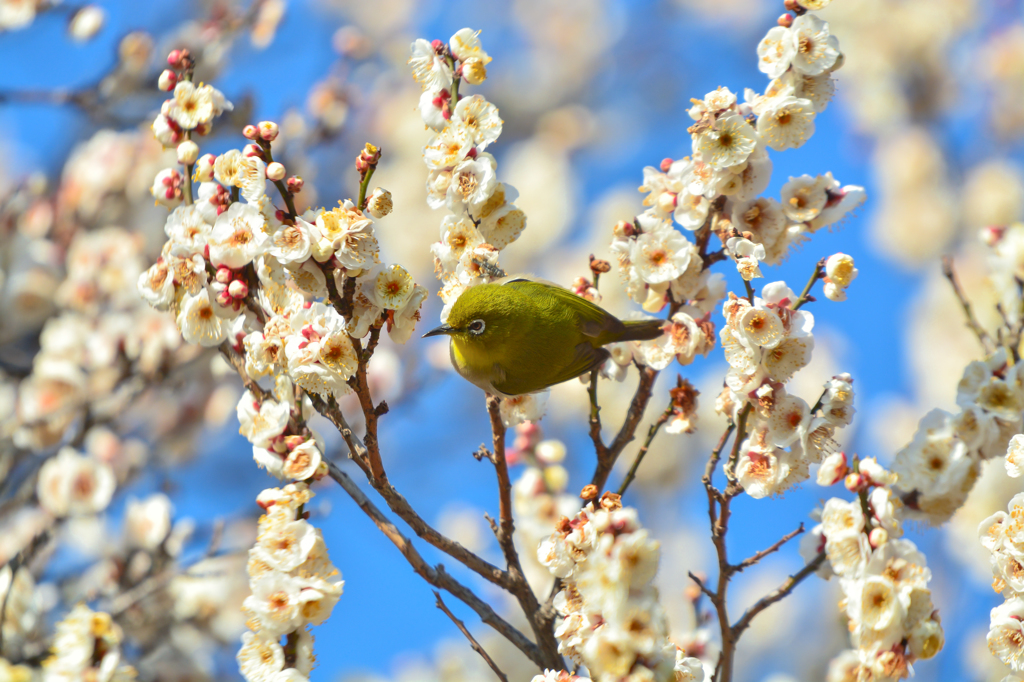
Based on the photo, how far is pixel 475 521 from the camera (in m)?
7.34

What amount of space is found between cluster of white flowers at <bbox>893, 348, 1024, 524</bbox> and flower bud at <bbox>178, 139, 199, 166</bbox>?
2028 millimetres

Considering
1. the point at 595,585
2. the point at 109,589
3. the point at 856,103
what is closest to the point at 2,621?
the point at 109,589

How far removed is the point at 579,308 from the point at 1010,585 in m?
1.34

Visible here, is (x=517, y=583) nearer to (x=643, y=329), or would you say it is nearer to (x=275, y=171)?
(x=643, y=329)

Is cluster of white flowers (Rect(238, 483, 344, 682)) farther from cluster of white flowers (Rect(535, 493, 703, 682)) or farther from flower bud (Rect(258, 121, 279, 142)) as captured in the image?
flower bud (Rect(258, 121, 279, 142))

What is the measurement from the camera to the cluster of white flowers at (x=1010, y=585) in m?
1.77

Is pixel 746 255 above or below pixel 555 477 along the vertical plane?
below

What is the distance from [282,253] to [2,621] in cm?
207

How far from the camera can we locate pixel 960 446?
2121mm

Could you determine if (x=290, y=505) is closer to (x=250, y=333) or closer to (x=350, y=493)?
(x=350, y=493)

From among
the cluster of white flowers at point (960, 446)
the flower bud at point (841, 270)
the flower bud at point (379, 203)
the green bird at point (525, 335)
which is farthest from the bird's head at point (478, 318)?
the cluster of white flowers at point (960, 446)

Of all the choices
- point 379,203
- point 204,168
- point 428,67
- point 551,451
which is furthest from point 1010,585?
point 204,168

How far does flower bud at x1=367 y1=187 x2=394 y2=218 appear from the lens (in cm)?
170

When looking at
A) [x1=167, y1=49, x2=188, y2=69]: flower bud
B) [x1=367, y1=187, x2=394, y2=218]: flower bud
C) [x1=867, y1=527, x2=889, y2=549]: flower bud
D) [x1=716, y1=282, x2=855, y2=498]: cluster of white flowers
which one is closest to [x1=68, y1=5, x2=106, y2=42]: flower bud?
[x1=167, y1=49, x2=188, y2=69]: flower bud
